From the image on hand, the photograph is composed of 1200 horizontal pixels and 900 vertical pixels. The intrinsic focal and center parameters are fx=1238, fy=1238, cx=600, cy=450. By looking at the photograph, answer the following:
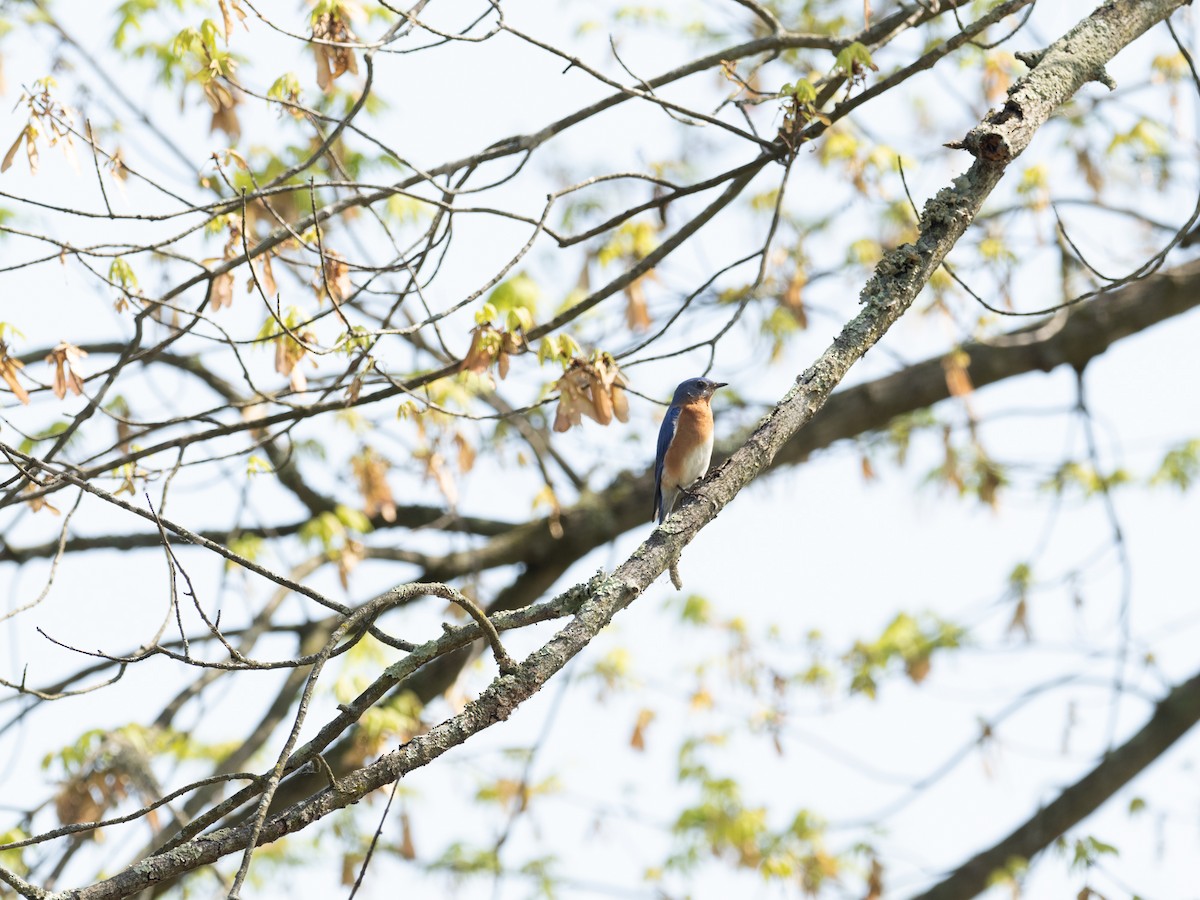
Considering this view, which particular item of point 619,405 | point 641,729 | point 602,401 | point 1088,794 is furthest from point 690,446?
point 641,729

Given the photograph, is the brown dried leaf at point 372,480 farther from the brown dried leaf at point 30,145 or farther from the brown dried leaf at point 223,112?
the brown dried leaf at point 30,145

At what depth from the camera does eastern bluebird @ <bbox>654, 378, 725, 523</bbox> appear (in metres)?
6.64

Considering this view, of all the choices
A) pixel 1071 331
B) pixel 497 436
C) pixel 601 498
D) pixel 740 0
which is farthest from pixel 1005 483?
pixel 740 0

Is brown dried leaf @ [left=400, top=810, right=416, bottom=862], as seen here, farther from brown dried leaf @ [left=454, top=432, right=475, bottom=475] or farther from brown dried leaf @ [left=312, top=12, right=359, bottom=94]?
brown dried leaf @ [left=312, top=12, right=359, bottom=94]

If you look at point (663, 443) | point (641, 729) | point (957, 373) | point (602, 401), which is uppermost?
point (641, 729)

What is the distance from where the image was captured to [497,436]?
845 cm

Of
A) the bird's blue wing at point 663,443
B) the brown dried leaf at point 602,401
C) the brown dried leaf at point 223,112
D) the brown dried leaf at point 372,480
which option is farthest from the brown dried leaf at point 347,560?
the brown dried leaf at point 602,401

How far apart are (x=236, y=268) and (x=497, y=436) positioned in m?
3.77

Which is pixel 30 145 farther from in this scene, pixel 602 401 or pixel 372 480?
pixel 372 480

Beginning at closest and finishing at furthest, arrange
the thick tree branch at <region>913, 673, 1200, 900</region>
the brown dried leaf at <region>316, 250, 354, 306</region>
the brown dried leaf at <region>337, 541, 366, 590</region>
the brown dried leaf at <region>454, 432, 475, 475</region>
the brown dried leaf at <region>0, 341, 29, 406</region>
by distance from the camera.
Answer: the brown dried leaf at <region>0, 341, 29, 406</region>, the brown dried leaf at <region>316, 250, 354, 306</region>, the brown dried leaf at <region>454, 432, 475, 475</region>, the brown dried leaf at <region>337, 541, 366, 590</region>, the thick tree branch at <region>913, 673, 1200, 900</region>

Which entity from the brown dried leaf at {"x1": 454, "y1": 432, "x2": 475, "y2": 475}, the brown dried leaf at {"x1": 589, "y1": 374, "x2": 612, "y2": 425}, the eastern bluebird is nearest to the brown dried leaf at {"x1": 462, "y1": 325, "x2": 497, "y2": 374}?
the brown dried leaf at {"x1": 589, "y1": 374, "x2": 612, "y2": 425}

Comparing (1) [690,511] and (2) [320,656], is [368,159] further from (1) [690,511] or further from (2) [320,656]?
(2) [320,656]

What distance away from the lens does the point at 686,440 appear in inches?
262

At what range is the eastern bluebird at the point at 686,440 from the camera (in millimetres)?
6645
